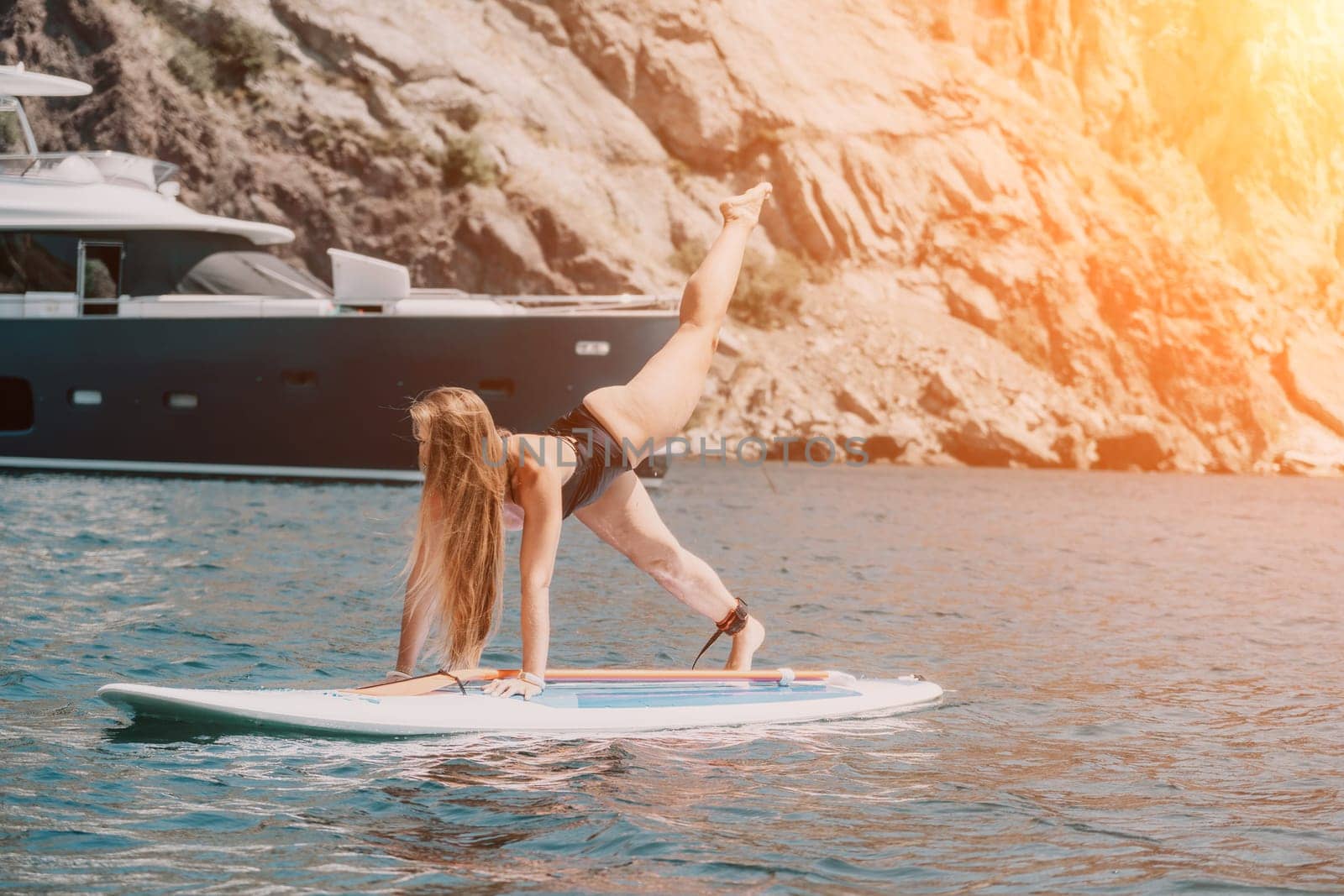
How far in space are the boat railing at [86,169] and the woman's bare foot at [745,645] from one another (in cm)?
2079

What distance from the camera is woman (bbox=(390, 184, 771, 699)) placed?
6.45 metres

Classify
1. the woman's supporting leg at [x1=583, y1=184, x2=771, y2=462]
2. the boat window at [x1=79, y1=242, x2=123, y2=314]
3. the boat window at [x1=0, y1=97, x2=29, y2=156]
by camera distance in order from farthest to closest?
the boat window at [x1=0, y1=97, x2=29, y2=156] → the boat window at [x1=79, y1=242, x2=123, y2=314] → the woman's supporting leg at [x1=583, y1=184, x2=771, y2=462]

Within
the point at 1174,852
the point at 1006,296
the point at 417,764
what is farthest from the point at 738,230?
the point at 1006,296

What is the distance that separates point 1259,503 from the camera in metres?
33.0

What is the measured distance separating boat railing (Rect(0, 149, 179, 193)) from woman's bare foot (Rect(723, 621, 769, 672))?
20.8 metres

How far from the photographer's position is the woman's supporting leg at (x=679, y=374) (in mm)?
6648

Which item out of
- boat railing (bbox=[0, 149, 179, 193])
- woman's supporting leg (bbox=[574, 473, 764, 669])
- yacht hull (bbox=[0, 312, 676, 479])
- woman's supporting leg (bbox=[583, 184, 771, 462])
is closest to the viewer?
woman's supporting leg (bbox=[583, 184, 771, 462])

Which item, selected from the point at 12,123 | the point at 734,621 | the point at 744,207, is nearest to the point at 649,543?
the point at 734,621

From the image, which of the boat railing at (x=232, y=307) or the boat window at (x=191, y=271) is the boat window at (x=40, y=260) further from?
the boat window at (x=191, y=271)

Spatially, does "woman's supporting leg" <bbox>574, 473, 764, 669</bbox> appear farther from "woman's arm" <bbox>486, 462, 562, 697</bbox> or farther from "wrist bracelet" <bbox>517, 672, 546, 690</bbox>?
"wrist bracelet" <bbox>517, 672, 546, 690</bbox>

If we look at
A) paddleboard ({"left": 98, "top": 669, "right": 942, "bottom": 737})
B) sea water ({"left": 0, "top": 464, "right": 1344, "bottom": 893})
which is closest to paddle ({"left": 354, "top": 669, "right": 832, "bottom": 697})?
paddleboard ({"left": 98, "top": 669, "right": 942, "bottom": 737})

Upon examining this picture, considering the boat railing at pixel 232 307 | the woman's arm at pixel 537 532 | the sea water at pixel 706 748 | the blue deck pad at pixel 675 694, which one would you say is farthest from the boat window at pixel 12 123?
the woman's arm at pixel 537 532

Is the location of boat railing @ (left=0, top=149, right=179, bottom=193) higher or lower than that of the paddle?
lower

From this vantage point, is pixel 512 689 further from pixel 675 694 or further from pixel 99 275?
pixel 99 275
